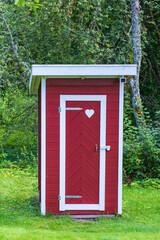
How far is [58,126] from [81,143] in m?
0.48

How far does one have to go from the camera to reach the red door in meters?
5.22

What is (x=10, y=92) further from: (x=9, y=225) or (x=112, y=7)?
(x=9, y=225)

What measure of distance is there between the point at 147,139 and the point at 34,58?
5195 millimetres

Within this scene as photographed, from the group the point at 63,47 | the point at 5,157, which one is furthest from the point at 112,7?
the point at 5,157

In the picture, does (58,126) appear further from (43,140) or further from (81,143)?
(81,143)

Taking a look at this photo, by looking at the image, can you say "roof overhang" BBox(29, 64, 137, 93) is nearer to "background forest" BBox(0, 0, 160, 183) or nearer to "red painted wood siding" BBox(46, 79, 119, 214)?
"red painted wood siding" BBox(46, 79, 119, 214)

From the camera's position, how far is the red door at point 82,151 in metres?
5.22

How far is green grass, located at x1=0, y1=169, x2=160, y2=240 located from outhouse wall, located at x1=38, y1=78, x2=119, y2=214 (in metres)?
0.37

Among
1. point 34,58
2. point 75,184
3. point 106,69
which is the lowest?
point 75,184

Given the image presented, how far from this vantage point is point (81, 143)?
5234 millimetres

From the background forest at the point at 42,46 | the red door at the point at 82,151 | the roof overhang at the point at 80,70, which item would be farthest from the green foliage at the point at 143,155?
the roof overhang at the point at 80,70

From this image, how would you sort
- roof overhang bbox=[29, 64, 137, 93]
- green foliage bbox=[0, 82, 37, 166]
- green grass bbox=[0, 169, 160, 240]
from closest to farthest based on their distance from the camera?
green grass bbox=[0, 169, 160, 240], roof overhang bbox=[29, 64, 137, 93], green foliage bbox=[0, 82, 37, 166]

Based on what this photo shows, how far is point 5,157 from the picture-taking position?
10586mm

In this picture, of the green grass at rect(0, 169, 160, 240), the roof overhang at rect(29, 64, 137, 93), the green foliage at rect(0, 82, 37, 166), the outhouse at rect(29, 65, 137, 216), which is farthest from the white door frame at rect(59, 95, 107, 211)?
the green foliage at rect(0, 82, 37, 166)
